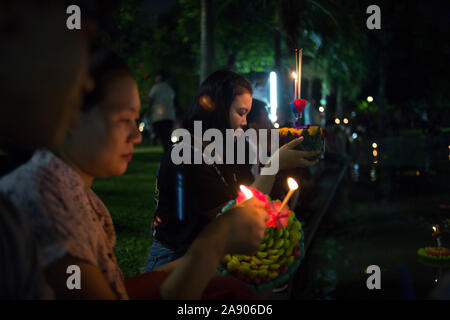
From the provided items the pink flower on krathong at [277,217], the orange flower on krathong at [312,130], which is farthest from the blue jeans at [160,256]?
the pink flower on krathong at [277,217]

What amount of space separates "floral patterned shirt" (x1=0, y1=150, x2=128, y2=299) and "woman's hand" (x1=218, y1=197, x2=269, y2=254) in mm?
421

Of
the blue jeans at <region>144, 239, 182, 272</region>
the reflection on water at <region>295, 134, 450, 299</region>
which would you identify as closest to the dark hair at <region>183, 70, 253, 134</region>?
the blue jeans at <region>144, 239, 182, 272</region>

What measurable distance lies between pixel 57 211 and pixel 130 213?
6757mm

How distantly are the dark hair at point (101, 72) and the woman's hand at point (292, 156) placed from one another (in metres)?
1.51

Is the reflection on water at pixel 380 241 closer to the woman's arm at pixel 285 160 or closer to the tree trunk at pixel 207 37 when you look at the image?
the woman's arm at pixel 285 160

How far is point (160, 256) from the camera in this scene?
3.13 m

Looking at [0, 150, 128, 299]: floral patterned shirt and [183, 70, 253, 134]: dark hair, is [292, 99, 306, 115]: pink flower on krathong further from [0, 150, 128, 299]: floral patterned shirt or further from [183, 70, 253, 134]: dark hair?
[0, 150, 128, 299]: floral patterned shirt

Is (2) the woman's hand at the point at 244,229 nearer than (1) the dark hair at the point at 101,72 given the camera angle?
No

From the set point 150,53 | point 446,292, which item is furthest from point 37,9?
point 150,53

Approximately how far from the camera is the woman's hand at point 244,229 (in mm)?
1577

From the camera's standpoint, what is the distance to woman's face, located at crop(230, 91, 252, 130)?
3.32m
